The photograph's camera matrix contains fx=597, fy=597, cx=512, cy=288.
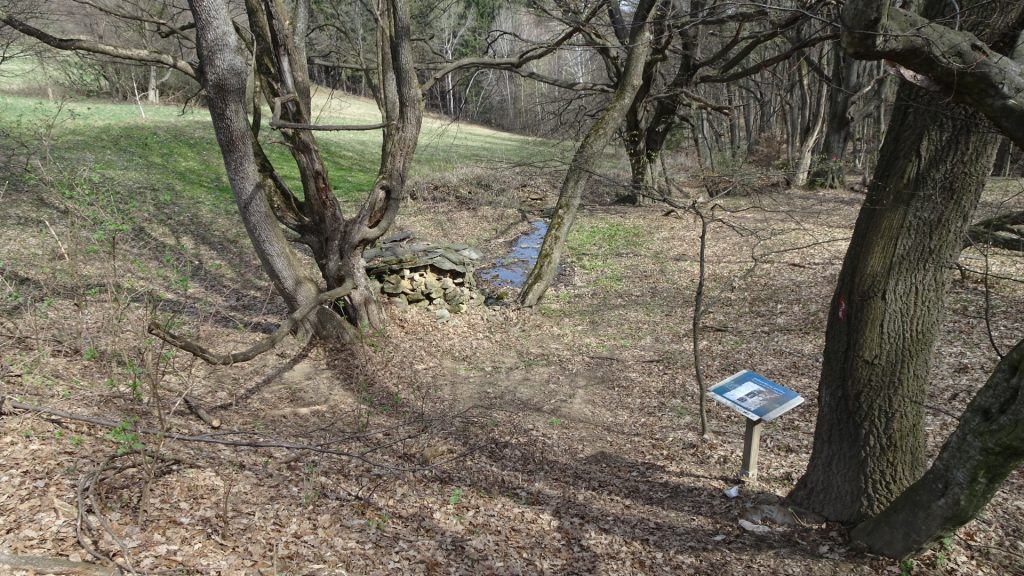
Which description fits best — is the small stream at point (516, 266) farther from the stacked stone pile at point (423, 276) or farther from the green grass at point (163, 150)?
the green grass at point (163, 150)

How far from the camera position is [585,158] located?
11.4m

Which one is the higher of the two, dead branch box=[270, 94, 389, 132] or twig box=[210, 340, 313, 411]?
dead branch box=[270, 94, 389, 132]

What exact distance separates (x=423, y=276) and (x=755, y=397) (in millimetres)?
6531

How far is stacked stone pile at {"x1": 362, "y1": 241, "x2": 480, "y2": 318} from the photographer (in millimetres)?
10141

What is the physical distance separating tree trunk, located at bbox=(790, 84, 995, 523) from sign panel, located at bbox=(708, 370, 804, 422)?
0.57 metres

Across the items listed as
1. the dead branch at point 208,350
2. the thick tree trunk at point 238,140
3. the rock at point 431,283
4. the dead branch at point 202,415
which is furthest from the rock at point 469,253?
the dead branch at point 202,415

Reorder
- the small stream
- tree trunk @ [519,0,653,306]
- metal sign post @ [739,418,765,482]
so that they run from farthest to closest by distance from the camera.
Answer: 1. the small stream
2. tree trunk @ [519,0,653,306]
3. metal sign post @ [739,418,765,482]

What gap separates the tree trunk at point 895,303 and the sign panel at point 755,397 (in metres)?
0.57

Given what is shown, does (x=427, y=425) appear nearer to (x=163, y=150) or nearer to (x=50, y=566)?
(x=50, y=566)

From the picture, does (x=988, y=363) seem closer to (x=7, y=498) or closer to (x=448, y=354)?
(x=448, y=354)

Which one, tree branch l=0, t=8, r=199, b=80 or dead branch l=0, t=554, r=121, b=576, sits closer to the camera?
dead branch l=0, t=554, r=121, b=576

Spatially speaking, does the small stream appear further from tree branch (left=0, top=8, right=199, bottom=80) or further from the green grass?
tree branch (left=0, top=8, right=199, bottom=80)

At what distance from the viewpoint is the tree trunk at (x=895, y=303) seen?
3.65 meters

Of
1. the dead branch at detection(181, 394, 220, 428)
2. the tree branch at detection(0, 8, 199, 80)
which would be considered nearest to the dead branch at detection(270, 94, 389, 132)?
the tree branch at detection(0, 8, 199, 80)
